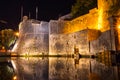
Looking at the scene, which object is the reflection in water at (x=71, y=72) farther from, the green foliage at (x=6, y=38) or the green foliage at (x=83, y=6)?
the green foliage at (x=6, y=38)

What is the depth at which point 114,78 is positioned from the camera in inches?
337

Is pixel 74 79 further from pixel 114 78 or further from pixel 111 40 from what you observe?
pixel 111 40

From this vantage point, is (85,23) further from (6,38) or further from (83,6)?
(6,38)

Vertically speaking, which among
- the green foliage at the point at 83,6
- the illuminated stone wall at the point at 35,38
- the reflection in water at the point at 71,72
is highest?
the green foliage at the point at 83,6

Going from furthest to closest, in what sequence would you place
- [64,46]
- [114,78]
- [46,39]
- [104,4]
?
[46,39], [64,46], [104,4], [114,78]

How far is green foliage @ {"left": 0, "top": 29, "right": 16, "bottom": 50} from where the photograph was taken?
4608 centimetres

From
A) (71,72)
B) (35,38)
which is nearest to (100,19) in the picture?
(35,38)

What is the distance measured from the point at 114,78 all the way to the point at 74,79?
59.5 inches

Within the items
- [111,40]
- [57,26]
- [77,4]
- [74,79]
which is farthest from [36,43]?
[74,79]

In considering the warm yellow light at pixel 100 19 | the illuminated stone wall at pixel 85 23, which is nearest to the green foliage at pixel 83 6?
the illuminated stone wall at pixel 85 23

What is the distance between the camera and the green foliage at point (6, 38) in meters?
46.1

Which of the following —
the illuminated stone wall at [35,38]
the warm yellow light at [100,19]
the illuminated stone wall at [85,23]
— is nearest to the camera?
the warm yellow light at [100,19]

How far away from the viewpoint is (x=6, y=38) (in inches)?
1847

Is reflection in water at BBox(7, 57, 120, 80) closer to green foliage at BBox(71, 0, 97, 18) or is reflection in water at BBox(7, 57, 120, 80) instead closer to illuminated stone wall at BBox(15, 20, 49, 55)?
green foliage at BBox(71, 0, 97, 18)
